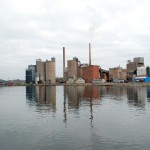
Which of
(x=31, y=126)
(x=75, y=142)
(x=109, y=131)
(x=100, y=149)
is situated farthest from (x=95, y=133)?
(x=31, y=126)

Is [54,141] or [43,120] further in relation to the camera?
[43,120]

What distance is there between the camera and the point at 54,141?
3669cm

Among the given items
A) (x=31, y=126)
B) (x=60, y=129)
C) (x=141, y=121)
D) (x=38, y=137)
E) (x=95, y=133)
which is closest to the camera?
(x=38, y=137)

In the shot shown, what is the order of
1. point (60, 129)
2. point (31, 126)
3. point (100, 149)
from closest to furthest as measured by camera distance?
point (100, 149)
point (60, 129)
point (31, 126)

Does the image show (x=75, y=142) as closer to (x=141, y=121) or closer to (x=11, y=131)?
(x=11, y=131)

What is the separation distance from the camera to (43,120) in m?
54.9

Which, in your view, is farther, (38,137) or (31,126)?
(31,126)

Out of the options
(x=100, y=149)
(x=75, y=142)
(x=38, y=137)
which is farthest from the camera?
(x=38, y=137)

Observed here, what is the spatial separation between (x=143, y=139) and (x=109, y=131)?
7111mm

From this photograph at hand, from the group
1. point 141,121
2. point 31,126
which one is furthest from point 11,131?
point 141,121

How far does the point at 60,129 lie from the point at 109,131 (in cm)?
903

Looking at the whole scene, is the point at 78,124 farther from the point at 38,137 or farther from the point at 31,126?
the point at 38,137

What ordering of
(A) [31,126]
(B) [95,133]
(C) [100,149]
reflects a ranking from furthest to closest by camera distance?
(A) [31,126] < (B) [95,133] < (C) [100,149]

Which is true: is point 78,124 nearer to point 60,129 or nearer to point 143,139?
point 60,129
